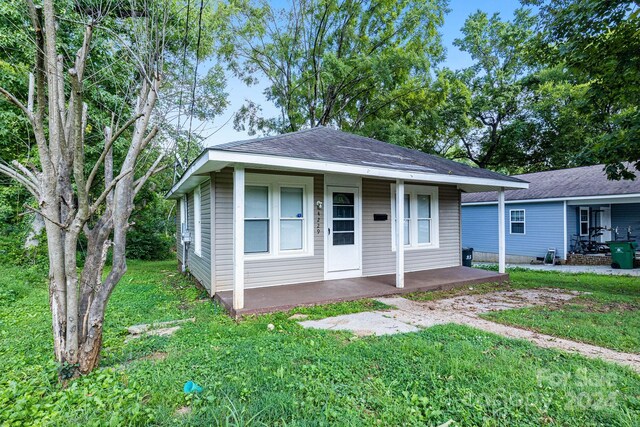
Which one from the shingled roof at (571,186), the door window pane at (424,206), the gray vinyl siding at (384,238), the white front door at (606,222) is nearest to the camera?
the gray vinyl siding at (384,238)

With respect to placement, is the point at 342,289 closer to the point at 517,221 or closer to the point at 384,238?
the point at 384,238

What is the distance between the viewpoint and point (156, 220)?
15820 mm

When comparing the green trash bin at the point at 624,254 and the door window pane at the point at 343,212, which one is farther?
the green trash bin at the point at 624,254

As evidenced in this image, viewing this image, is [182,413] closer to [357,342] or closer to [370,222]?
[357,342]

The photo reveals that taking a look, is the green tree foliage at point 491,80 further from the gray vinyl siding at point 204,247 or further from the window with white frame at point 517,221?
the gray vinyl siding at point 204,247

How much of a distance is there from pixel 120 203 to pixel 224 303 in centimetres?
263

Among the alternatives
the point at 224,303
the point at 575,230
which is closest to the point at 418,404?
the point at 224,303

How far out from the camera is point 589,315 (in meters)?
4.72

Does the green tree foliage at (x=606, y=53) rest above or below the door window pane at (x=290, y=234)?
above

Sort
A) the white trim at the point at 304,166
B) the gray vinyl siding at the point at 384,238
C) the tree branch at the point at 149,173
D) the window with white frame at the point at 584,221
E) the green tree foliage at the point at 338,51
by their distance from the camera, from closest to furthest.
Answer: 1. the tree branch at the point at 149,173
2. the white trim at the point at 304,166
3. the gray vinyl siding at the point at 384,238
4. the window with white frame at the point at 584,221
5. the green tree foliage at the point at 338,51

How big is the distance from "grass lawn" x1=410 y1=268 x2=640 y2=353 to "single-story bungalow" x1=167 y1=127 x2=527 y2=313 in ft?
5.20

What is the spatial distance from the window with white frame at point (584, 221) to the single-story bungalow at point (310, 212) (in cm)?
784

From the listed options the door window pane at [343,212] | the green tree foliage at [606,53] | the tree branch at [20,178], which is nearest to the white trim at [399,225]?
the door window pane at [343,212]

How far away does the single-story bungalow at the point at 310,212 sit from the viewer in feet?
16.5
